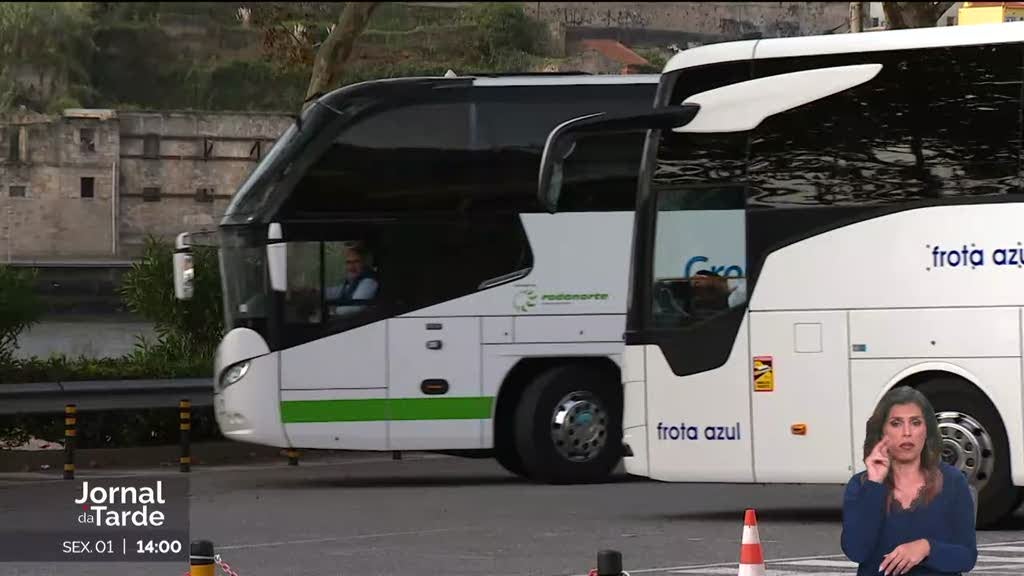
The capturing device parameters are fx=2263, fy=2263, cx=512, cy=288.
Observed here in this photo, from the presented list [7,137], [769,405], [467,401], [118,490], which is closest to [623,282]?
[467,401]

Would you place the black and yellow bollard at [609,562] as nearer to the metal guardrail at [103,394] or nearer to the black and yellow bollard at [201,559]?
the black and yellow bollard at [201,559]

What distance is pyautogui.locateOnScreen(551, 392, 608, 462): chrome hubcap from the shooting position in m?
19.9

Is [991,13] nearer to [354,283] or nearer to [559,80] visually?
[559,80]

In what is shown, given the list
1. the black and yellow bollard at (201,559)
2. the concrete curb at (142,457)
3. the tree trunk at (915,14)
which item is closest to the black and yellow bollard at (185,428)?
the concrete curb at (142,457)

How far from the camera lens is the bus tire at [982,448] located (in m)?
14.8

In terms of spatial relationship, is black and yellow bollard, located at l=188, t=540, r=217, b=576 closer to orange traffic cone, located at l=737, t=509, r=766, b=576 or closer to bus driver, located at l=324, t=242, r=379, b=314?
orange traffic cone, located at l=737, t=509, r=766, b=576

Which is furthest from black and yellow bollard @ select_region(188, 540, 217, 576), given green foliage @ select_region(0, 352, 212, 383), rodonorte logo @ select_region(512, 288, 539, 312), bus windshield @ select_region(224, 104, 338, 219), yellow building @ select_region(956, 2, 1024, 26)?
green foliage @ select_region(0, 352, 212, 383)

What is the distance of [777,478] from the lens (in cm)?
1553

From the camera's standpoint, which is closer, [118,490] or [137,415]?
[118,490]

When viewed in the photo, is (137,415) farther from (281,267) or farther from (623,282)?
(623,282)

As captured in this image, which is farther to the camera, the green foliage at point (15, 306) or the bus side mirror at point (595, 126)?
the green foliage at point (15, 306)

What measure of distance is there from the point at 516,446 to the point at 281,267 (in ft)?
8.54

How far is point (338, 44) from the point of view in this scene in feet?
91.3

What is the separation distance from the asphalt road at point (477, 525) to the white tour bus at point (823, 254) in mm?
674
